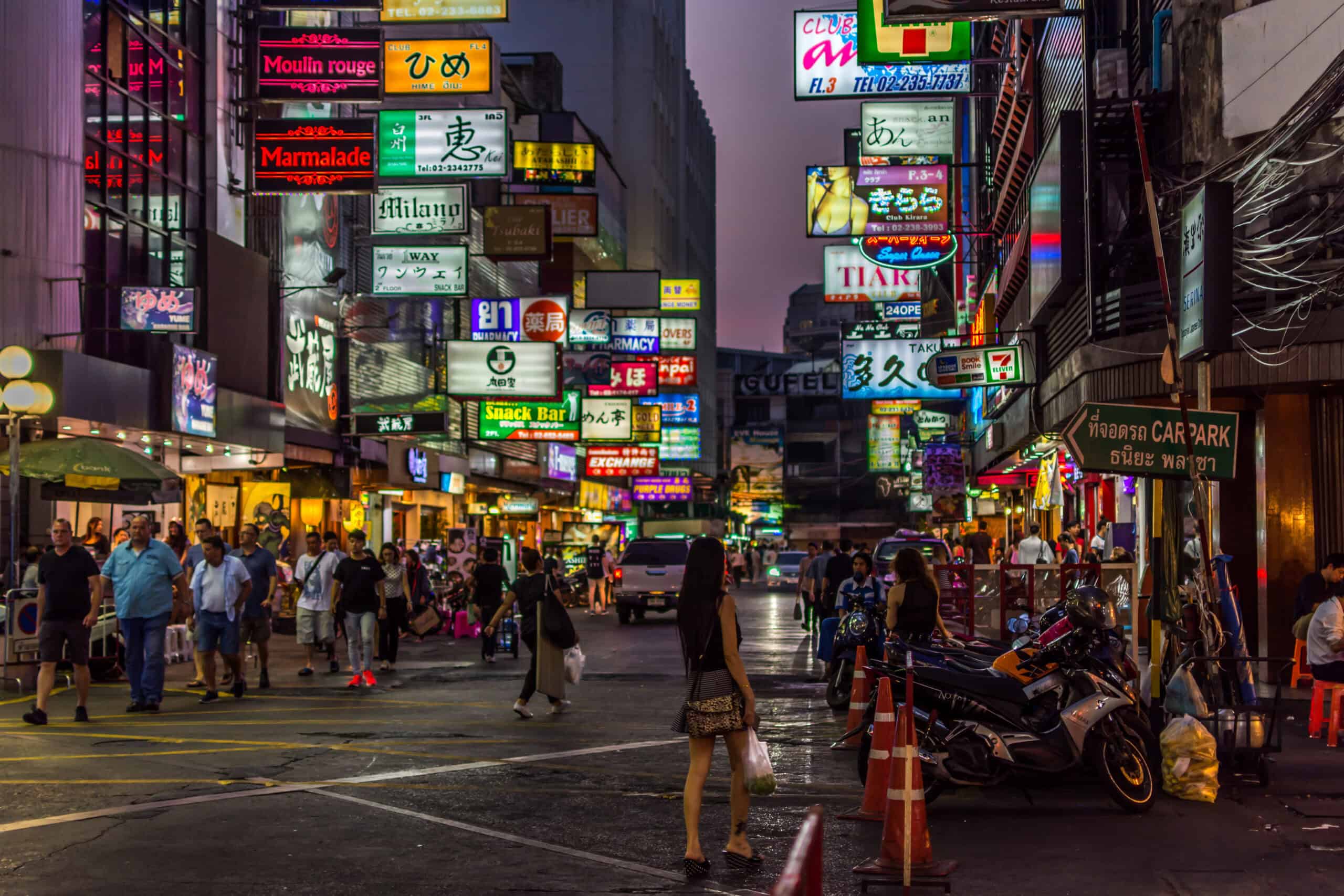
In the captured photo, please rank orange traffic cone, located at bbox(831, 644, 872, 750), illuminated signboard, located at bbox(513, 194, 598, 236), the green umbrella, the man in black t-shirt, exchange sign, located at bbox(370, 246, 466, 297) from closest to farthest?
orange traffic cone, located at bbox(831, 644, 872, 750) → the man in black t-shirt → the green umbrella → exchange sign, located at bbox(370, 246, 466, 297) → illuminated signboard, located at bbox(513, 194, 598, 236)

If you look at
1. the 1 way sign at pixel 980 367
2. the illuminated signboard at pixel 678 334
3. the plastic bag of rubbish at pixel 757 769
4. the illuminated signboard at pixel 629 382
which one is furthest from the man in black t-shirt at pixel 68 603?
the illuminated signboard at pixel 678 334

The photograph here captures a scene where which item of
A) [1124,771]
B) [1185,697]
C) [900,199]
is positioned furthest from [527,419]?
[1124,771]

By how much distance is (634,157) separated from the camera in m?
83.8

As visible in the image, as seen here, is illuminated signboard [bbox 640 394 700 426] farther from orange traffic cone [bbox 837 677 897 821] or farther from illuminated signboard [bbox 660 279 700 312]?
orange traffic cone [bbox 837 677 897 821]

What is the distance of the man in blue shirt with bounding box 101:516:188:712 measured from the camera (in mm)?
15305

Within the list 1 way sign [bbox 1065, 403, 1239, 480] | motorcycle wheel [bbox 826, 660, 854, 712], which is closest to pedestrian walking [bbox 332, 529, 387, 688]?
motorcycle wheel [bbox 826, 660, 854, 712]

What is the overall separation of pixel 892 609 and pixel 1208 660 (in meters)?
3.16

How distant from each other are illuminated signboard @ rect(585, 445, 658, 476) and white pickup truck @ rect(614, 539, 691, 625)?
64.6ft

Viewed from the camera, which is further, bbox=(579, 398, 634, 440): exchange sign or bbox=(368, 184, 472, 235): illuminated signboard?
bbox=(579, 398, 634, 440): exchange sign

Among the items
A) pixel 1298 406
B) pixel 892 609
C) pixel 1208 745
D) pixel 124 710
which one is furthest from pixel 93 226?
pixel 1208 745

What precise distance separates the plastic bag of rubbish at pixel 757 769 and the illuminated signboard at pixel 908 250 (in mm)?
19879

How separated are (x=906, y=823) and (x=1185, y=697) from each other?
4225mm

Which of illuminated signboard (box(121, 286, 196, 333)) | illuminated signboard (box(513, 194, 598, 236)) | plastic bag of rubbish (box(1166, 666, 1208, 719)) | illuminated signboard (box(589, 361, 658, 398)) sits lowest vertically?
plastic bag of rubbish (box(1166, 666, 1208, 719))

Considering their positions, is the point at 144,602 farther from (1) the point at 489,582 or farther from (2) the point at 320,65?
(2) the point at 320,65
